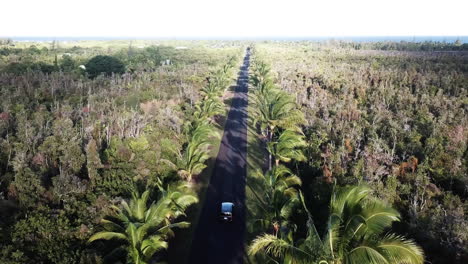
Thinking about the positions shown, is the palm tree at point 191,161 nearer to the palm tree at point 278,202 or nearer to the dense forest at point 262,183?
the dense forest at point 262,183

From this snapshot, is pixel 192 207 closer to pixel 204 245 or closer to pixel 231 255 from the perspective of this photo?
pixel 204 245

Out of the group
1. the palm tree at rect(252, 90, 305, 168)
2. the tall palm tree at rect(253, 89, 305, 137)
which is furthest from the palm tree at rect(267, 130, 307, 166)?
the tall palm tree at rect(253, 89, 305, 137)

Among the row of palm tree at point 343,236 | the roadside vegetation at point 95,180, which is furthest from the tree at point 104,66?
the row of palm tree at point 343,236

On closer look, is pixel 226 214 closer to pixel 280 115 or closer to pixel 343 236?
pixel 343 236

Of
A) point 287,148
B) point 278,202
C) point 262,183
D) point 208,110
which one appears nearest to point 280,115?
point 287,148

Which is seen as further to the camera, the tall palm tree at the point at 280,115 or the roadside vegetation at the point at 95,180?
the tall palm tree at the point at 280,115

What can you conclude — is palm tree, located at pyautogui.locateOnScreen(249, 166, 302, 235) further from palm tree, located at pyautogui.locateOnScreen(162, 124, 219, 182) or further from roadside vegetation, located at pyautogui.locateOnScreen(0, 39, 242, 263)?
palm tree, located at pyautogui.locateOnScreen(162, 124, 219, 182)

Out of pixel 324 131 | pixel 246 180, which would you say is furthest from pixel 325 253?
pixel 324 131
